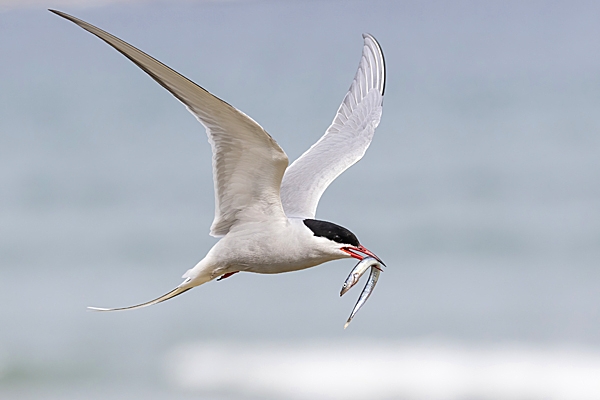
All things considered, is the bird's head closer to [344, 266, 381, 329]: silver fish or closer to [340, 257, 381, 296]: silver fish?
[340, 257, 381, 296]: silver fish

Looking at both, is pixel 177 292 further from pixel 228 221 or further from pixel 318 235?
pixel 318 235

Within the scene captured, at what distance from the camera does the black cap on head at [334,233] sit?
16.0 ft

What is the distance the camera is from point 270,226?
4992 millimetres

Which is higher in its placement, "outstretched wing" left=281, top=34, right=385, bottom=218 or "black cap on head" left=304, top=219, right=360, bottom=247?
"outstretched wing" left=281, top=34, right=385, bottom=218

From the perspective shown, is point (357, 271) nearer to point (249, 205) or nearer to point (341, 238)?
point (341, 238)

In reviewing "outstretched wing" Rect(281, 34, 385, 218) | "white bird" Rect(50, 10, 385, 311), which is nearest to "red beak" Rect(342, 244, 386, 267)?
"white bird" Rect(50, 10, 385, 311)

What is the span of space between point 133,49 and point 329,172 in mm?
2831

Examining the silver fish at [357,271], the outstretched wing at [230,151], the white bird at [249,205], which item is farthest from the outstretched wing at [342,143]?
the silver fish at [357,271]

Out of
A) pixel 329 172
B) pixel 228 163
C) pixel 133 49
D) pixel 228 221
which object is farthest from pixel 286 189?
pixel 133 49

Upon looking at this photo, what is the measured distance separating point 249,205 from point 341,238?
0.63 metres

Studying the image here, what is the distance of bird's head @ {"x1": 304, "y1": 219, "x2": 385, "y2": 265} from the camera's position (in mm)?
4875

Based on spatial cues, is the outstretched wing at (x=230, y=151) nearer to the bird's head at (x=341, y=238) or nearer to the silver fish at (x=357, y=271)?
the bird's head at (x=341, y=238)

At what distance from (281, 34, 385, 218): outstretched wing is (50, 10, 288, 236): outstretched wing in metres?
0.67

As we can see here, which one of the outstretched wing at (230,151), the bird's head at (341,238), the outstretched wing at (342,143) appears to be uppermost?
the outstretched wing at (342,143)
